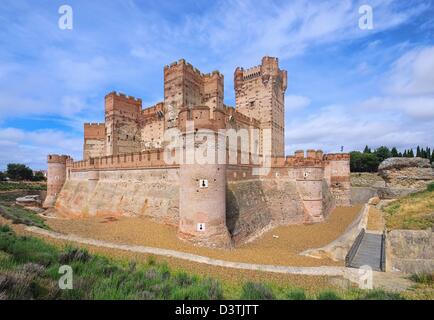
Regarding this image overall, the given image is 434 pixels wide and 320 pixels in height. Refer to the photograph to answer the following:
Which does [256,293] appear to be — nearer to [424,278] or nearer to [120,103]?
[424,278]

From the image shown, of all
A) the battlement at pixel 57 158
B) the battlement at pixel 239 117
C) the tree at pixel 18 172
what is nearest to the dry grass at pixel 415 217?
the battlement at pixel 239 117

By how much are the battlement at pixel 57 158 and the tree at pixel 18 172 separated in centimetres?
3893

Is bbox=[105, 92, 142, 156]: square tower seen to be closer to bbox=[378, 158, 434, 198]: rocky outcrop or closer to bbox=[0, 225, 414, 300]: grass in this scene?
bbox=[0, 225, 414, 300]: grass

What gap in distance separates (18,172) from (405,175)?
254ft

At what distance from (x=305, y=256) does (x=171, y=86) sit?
17578 millimetres

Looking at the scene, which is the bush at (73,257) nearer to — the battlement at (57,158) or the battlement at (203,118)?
the battlement at (203,118)

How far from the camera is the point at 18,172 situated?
5506 cm

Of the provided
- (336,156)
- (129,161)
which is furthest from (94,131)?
(336,156)

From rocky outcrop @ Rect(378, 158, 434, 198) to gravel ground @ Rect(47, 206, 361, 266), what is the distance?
36.6 ft

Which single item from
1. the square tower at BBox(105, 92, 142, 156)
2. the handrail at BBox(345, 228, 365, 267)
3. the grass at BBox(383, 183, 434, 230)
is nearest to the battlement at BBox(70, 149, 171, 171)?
the square tower at BBox(105, 92, 142, 156)

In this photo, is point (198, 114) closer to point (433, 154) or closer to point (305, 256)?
point (305, 256)

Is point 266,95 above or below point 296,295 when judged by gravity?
above

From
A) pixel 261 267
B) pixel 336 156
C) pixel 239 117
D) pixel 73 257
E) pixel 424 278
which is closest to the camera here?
pixel 73 257

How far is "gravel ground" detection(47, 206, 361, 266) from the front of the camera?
9562 millimetres
